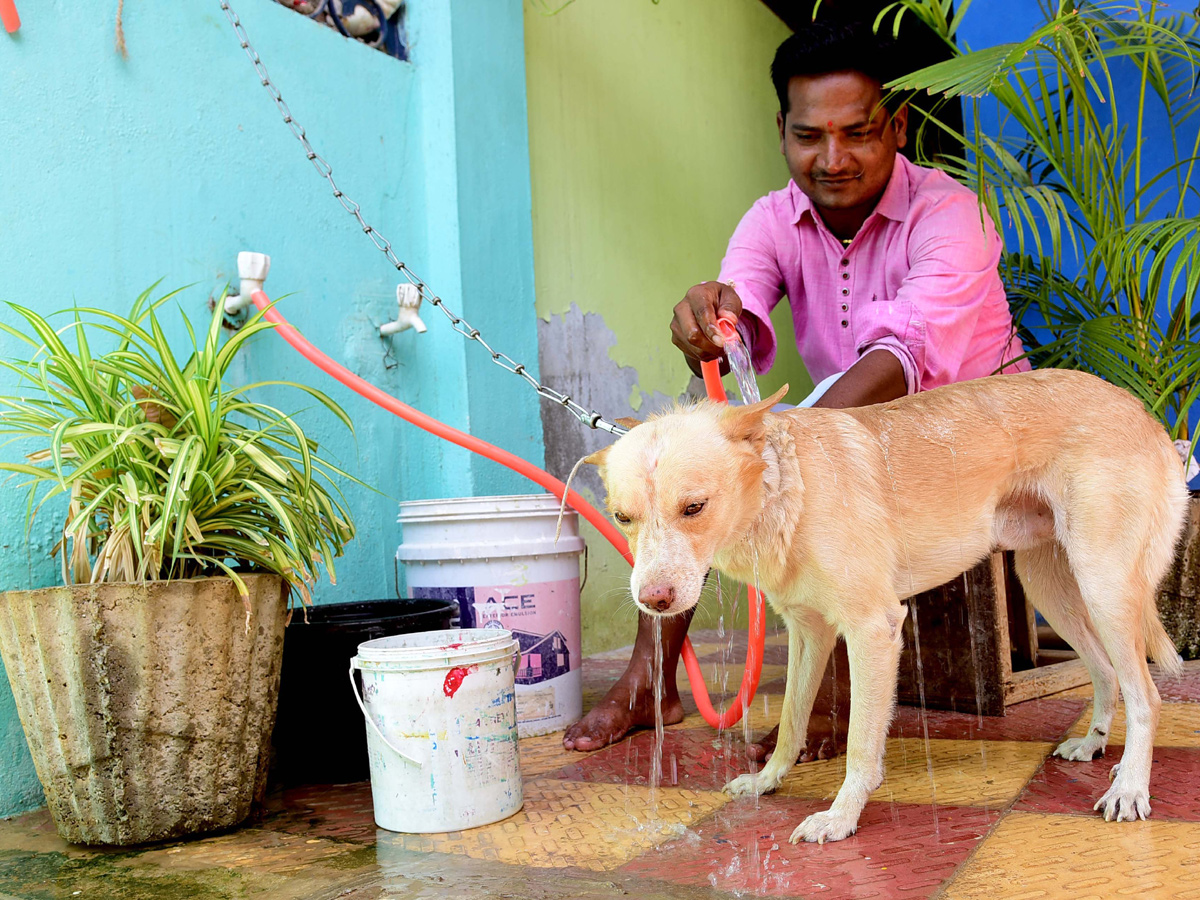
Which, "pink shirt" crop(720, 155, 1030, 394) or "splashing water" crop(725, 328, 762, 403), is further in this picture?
"pink shirt" crop(720, 155, 1030, 394)

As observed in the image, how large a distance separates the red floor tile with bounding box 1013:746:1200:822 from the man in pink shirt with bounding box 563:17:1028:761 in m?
0.59

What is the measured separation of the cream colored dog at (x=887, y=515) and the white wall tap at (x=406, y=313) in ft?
4.68

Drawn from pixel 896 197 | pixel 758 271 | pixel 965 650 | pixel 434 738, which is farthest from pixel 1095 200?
pixel 434 738

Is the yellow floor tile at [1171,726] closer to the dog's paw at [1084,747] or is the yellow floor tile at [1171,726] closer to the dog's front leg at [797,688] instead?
Result: the dog's paw at [1084,747]

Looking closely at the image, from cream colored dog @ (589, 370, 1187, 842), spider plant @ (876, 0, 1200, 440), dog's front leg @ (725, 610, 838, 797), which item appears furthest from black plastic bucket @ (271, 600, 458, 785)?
spider plant @ (876, 0, 1200, 440)

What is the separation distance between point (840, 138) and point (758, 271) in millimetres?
544

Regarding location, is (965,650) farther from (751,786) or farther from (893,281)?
(893,281)

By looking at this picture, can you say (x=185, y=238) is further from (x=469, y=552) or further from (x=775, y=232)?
(x=775, y=232)

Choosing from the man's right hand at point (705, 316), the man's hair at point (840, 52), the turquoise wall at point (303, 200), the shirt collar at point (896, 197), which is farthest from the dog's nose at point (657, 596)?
the man's hair at point (840, 52)

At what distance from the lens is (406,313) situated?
3.41 metres

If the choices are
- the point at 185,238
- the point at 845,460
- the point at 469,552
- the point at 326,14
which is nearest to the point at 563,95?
the point at 326,14

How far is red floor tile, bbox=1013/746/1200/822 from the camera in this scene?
6.62ft

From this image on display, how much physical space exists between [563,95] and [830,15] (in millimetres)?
2582

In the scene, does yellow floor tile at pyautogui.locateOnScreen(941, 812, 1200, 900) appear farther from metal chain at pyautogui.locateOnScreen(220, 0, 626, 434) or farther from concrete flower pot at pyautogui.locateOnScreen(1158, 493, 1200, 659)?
concrete flower pot at pyautogui.locateOnScreen(1158, 493, 1200, 659)
